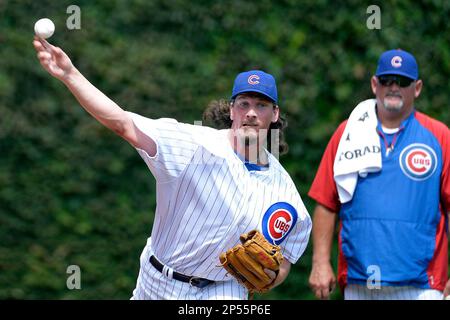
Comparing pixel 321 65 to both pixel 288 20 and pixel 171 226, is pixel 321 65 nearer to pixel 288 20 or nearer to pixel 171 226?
pixel 288 20

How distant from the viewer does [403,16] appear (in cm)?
823

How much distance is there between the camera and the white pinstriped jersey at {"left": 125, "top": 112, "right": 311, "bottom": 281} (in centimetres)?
609

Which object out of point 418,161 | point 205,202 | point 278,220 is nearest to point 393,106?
point 418,161

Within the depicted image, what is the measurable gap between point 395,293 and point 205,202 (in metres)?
A: 1.44

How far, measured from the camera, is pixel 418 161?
22.9 feet

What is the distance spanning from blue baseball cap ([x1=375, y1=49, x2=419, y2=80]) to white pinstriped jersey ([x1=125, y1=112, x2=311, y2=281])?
1153 millimetres

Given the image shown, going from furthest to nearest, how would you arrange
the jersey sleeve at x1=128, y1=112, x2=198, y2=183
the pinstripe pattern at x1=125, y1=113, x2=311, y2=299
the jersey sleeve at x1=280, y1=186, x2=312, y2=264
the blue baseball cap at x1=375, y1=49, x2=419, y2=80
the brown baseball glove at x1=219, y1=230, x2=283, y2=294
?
the blue baseball cap at x1=375, y1=49, x2=419, y2=80
the jersey sleeve at x1=280, y1=186, x2=312, y2=264
the pinstripe pattern at x1=125, y1=113, x2=311, y2=299
the brown baseball glove at x1=219, y1=230, x2=283, y2=294
the jersey sleeve at x1=128, y1=112, x2=198, y2=183

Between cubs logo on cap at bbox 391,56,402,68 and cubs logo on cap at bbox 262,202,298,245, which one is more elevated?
cubs logo on cap at bbox 391,56,402,68

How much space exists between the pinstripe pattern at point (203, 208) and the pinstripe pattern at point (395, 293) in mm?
957

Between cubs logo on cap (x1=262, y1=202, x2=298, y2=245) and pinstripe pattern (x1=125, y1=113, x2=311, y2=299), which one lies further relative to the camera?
cubs logo on cap (x1=262, y1=202, x2=298, y2=245)

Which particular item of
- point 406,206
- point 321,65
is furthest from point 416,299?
point 321,65

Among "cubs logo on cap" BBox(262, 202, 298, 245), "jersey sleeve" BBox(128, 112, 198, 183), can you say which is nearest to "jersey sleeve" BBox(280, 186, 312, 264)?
"cubs logo on cap" BBox(262, 202, 298, 245)

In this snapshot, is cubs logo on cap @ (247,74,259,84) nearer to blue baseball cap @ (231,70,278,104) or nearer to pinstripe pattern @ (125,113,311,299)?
blue baseball cap @ (231,70,278,104)

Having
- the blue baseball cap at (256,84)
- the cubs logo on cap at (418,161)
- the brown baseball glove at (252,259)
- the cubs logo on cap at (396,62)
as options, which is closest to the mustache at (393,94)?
→ the cubs logo on cap at (396,62)
